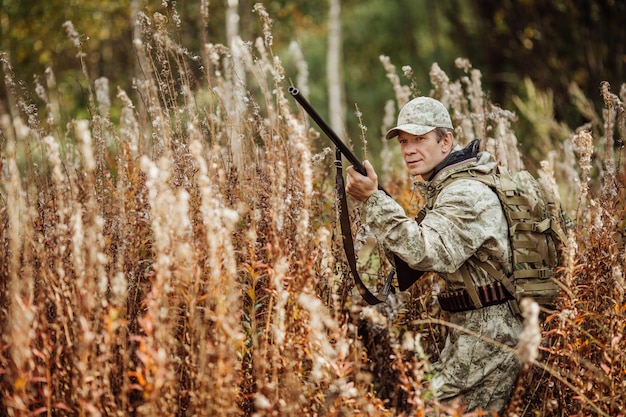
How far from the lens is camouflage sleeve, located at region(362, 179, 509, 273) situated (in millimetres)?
2668

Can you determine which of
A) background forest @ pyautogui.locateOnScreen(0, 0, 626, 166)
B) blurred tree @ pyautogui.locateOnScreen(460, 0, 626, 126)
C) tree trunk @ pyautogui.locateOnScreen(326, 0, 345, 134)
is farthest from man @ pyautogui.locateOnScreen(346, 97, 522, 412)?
tree trunk @ pyautogui.locateOnScreen(326, 0, 345, 134)

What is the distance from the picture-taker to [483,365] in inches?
114

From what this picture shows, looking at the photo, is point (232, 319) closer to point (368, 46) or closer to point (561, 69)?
point (561, 69)

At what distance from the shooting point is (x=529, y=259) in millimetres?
2908

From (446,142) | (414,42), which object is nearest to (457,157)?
(446,142)

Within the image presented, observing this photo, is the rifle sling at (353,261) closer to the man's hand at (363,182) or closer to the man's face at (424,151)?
the man's hand at (363,182)

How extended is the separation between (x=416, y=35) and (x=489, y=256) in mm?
16125

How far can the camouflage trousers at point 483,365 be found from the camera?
2.88 metres

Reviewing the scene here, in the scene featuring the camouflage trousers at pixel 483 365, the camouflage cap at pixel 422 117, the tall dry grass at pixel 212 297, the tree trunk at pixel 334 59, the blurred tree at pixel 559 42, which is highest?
the tree trunk at pixel 334 59

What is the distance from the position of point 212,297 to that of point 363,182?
94cm

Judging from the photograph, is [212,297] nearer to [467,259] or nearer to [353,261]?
[353,261]

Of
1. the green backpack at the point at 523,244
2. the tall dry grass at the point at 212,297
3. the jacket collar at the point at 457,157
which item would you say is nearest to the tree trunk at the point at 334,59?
the tall dry grass at the point at 212,297

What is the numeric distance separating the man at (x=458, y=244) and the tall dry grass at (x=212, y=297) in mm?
195

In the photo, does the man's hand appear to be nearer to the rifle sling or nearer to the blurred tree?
the rifle sling
